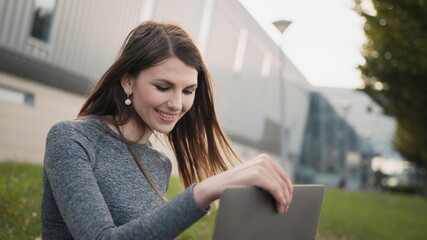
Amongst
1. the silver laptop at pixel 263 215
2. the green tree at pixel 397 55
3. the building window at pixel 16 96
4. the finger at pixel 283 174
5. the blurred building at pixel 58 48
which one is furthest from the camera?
the building window at pixel 16 96

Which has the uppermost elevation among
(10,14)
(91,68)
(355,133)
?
(10,14)

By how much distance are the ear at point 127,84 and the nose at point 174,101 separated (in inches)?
8.3

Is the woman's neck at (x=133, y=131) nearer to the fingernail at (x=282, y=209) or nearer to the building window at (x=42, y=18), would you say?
the fingernail at (x=282, y=209)

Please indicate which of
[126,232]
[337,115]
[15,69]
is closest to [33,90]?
[15,69]

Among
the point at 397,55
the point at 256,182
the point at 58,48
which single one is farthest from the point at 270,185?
the point at 58,48

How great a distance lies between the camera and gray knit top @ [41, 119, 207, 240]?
112cm

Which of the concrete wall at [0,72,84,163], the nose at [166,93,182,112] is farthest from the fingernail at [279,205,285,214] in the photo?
the concrete wall at [0,72,84,163]

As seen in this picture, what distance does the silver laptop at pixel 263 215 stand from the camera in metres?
0.98

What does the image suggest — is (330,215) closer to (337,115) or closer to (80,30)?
(80,30)

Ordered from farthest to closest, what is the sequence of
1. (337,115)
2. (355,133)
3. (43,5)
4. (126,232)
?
(355,133), (337,115), (43,5), (126,232)

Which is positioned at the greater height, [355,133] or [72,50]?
[72,50]

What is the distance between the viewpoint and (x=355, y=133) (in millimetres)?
67688

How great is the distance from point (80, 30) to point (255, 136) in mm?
20885

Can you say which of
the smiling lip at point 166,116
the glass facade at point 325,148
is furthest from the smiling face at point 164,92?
→ the glass facade at point 325,148
